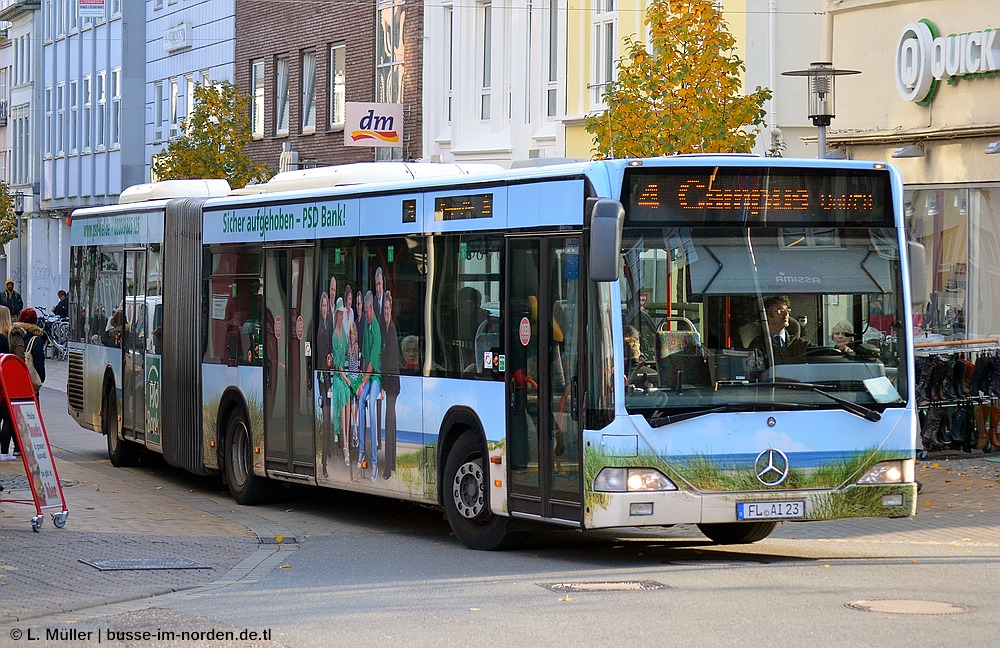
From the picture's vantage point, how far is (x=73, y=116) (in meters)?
64.8

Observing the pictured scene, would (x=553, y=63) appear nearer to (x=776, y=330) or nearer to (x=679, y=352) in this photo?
(x=776, y=330)

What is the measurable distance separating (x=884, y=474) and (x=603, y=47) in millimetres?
19706

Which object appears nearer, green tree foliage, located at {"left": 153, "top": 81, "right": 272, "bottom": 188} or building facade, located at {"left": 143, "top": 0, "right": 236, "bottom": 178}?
green tree foliage, located at {"left": 153, "top": 81, "right": 272, "bottom": 188}

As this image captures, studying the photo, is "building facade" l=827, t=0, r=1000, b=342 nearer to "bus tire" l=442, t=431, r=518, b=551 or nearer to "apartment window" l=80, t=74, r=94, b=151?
"bus tire" l=442, t=431, r=518, b=551

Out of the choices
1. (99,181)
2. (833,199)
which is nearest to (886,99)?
(833,199)

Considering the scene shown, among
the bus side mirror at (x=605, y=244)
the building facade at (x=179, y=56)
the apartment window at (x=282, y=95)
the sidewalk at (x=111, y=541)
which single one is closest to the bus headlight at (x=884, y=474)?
the bus side mirror at (x=605, y=244)

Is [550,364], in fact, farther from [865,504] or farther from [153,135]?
[153,135]

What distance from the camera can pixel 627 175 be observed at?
40.0 feet

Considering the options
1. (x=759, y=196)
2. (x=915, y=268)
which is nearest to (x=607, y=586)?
(x=759, y=196)

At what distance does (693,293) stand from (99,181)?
166ft

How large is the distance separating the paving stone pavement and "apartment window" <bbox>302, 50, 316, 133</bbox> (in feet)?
70.2

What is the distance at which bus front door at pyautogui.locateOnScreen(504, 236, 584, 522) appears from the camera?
487 inches

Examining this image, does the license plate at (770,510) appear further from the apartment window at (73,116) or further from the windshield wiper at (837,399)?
the apartment window at (73,116)

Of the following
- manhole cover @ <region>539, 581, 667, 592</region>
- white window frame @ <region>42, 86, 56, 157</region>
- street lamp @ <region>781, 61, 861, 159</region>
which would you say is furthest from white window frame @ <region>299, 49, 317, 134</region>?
manhole cover @ <region>539, 581, 667, 592</region>
